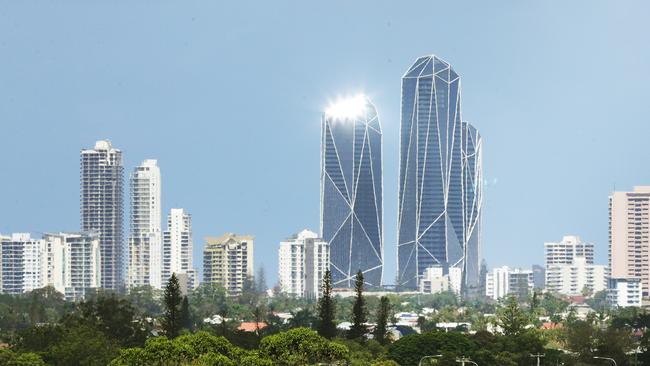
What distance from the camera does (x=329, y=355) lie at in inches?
3590

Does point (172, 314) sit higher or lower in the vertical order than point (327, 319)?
higher

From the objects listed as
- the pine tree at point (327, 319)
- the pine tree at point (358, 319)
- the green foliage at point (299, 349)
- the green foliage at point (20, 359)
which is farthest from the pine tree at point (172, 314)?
the green foliage at point (20, 359)

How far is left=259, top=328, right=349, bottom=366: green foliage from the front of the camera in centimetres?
8950

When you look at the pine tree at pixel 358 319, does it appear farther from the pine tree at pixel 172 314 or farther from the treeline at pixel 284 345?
the pine tree at pixel 172 314

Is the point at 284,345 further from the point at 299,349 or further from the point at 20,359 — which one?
the point at 20,359

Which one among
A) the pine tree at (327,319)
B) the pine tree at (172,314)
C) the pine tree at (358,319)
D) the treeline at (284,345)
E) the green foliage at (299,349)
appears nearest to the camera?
the treeline at (284,345)

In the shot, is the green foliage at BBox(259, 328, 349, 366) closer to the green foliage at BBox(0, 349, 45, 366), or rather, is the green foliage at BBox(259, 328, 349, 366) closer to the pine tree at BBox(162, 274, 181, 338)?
the green foliage at BBox(0, 349, 45, 366)

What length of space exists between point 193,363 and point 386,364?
547 inches

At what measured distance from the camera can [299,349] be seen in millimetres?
90312

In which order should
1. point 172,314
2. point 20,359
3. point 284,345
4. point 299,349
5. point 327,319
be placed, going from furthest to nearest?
point 327,319 < point 172,314 < point 299,349 < point 284,345 < point 20,359

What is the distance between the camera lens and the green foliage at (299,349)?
89500 mm

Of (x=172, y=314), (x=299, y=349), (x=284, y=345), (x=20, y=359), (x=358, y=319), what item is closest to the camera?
(x=20, y=359)

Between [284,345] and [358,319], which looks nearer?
[284,345]

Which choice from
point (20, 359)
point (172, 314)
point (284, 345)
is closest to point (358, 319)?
point (172, 314)
